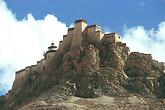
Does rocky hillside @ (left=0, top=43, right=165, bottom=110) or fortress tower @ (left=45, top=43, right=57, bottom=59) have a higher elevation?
fortress tower @ (left=45, top=43, right=57, bottom=59)

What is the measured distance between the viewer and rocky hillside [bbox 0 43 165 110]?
5450cm

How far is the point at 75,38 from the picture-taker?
216 feet

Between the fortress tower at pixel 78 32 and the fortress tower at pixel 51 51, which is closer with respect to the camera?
the fortress tower at pixel 78 32

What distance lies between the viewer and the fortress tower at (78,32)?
6519 cm

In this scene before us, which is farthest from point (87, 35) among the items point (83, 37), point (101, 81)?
point (101, 81)

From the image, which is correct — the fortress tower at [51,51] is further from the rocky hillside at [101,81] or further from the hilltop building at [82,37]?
the rocky hillside at [101,81]

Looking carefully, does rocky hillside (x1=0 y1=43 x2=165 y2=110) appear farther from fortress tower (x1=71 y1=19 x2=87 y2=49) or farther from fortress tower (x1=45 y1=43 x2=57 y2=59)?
fortress tower (x1=45 y1=43 x2=57 y2=59)

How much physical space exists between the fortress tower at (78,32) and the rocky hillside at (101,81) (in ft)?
4.68

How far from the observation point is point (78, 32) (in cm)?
6569

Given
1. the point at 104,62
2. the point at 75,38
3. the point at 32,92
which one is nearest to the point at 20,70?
the point at 32,92

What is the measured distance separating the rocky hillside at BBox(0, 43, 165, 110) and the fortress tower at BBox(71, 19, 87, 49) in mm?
1425

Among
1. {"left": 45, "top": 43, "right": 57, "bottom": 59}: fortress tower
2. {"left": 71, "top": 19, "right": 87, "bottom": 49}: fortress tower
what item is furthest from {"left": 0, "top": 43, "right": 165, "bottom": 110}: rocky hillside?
{"left": 45, "top": 43, "right": 57, "bottom": 59}: fortress tower

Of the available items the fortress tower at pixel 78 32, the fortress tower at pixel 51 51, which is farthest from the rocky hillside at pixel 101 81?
the fortress tower at pixel 51 51

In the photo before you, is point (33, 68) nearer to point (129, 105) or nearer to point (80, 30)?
point (80, 30)
